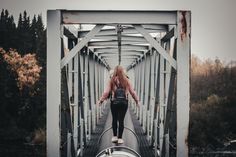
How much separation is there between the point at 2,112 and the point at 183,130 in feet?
180

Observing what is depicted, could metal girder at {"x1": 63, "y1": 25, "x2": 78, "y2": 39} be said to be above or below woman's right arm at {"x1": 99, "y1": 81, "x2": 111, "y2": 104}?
above

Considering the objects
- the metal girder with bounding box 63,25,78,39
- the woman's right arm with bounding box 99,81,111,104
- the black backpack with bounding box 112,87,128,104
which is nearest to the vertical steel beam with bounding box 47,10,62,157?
the woman's right arm with bounding box 99,81,111,104

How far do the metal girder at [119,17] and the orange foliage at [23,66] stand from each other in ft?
167

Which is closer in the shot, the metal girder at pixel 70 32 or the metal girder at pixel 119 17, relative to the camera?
the metal girder at pixel 119 17

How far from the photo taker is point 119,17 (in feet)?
19.7

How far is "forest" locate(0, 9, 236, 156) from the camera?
182ft

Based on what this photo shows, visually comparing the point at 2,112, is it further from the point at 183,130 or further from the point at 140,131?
the point at 183,130

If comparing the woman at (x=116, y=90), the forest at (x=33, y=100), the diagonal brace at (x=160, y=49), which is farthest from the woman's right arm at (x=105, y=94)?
the forest at (x=33, y=100)

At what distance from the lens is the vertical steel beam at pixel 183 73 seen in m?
5.96

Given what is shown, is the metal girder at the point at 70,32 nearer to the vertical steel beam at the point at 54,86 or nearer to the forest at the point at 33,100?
the vertical steel beam at the point at 54,86

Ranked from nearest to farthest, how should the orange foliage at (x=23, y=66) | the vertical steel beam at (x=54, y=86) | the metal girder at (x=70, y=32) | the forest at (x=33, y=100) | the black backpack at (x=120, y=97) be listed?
the vertical steel beam at (x=54, y=86), the black backpack at (x=120, y=97), the metal girder at (x=70, y=32), the forest at (x=33, y=100), the orange foliage at (x=23, y=66)

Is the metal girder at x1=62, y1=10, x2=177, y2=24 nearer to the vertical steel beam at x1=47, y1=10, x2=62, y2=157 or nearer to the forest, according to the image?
the vertical steel beam at x1=47, y1=10, x2=62, y2=157

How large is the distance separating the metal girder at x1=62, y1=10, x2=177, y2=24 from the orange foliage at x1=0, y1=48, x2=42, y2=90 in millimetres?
50886

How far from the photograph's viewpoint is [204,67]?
231 ft
